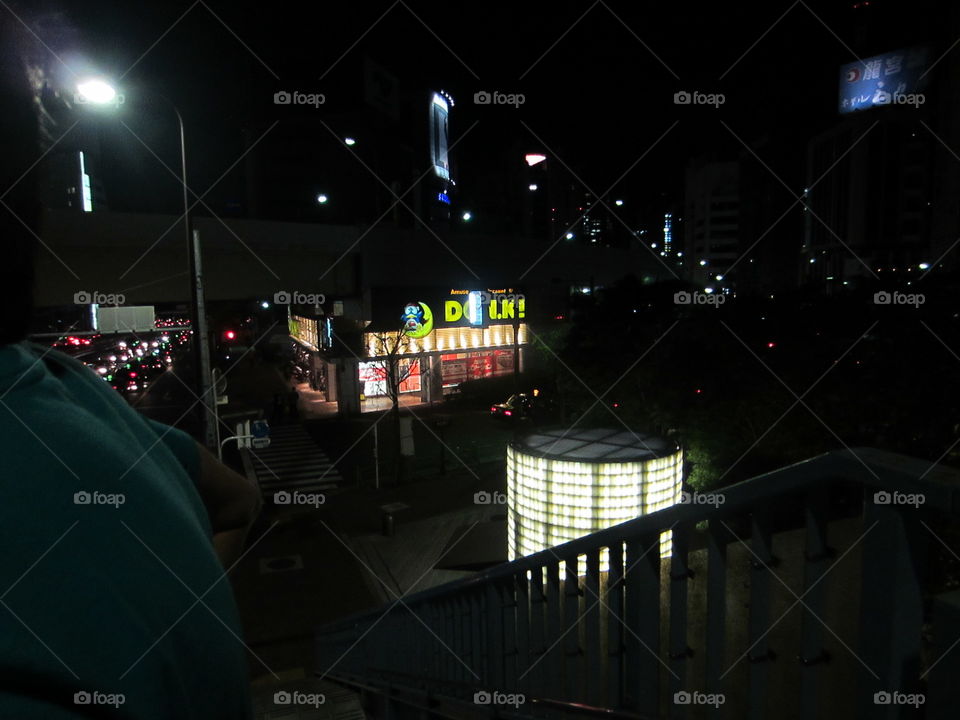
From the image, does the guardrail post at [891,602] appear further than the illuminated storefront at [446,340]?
No

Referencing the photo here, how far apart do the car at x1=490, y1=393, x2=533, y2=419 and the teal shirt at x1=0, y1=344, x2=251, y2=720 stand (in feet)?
75.5

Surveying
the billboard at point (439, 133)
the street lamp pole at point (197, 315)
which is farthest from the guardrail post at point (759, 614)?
the billboard at point (439, 133)

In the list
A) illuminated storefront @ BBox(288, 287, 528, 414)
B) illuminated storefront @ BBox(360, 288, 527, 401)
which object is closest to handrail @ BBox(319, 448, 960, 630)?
illuminated storefront @ BBox(288, 287, 528, 414)

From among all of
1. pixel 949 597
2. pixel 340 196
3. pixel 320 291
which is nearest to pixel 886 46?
pixel 340 196

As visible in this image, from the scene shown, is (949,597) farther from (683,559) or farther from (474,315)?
(474,315)

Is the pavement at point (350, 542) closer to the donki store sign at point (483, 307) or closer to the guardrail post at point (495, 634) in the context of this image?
the guardrail post at point (495, 634)

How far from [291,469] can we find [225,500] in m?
18.5

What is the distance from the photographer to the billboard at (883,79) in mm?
38812

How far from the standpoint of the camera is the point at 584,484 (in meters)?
6.70

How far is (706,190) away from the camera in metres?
109

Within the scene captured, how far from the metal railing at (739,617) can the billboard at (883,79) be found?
44329 millimetres

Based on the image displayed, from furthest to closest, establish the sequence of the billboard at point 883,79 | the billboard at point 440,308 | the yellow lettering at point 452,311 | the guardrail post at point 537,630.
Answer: the billboard at point 883,79 → the yellow lettering at point 452,311 → the billboard at point 440,308 → the guardrail post at point 537,630

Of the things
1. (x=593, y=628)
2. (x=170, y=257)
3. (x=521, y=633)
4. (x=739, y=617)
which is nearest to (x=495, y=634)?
(x=521, y=633)

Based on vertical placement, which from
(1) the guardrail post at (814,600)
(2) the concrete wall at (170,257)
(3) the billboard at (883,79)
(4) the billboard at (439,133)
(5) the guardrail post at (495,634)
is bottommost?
(5) the guardrail post at (495,634)
